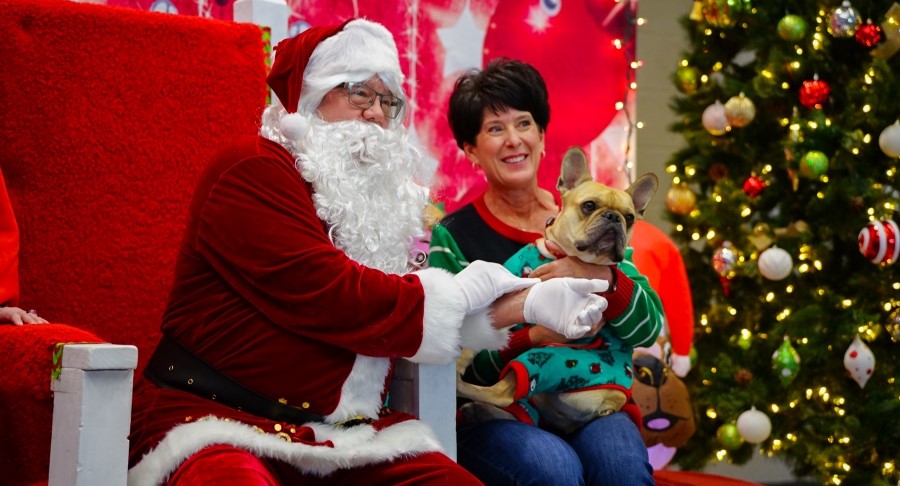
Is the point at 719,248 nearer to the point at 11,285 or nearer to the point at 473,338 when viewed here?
the point at 473,338

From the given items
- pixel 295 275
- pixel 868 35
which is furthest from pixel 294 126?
pixel 868 35

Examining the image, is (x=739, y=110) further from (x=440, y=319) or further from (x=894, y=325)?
(x=440, y=319)

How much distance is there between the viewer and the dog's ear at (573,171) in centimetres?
241

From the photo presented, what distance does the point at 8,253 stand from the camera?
1.97 meters

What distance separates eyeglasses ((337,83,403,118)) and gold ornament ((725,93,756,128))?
2.23 m

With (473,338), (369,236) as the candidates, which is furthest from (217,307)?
(473,338)

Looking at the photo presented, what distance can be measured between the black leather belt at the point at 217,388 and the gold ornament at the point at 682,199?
2.68 metres

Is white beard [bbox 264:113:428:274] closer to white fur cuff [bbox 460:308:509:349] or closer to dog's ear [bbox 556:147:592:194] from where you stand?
white fur cuff [bbox 460:308:509:349]

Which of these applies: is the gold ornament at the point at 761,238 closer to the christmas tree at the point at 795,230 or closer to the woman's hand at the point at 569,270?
the christmas tree at the point at 795,230

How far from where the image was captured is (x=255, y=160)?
191 centimetres

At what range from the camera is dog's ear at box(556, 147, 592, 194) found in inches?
94.8

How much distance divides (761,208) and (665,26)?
3.94 feet

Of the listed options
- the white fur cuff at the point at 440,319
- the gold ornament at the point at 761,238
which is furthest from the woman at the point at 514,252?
the gold ornament at the point at 761,238

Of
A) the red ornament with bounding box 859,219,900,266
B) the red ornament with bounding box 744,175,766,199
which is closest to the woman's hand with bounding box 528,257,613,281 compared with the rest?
the red ornament with bounding box 859,219,900,266
